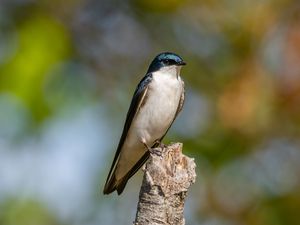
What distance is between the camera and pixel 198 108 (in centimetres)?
600

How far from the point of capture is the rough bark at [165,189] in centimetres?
376

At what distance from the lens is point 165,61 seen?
585 cm

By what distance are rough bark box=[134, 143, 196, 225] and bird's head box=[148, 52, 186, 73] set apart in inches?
65.4

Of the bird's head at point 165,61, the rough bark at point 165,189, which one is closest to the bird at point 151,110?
the bird's head at point 165,61

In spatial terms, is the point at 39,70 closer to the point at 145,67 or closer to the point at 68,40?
the point at 68,40

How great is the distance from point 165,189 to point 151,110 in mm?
1975

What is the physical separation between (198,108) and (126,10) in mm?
612

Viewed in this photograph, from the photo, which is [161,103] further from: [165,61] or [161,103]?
[165,61]

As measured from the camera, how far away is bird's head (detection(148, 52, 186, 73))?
228 inches

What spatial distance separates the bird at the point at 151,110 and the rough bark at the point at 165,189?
1646 millimetres

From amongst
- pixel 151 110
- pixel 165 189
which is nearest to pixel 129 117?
pixel 151 110

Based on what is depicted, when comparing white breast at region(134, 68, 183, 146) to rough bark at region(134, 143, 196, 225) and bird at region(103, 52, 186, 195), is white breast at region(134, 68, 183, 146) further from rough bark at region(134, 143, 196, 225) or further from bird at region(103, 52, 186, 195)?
rough bark at region(134, 143, 196, 225)

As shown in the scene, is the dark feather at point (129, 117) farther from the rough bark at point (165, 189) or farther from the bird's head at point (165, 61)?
the rough bark at point (165, 189)

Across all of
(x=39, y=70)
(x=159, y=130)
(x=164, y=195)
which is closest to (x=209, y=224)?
(x=159, y=130)
